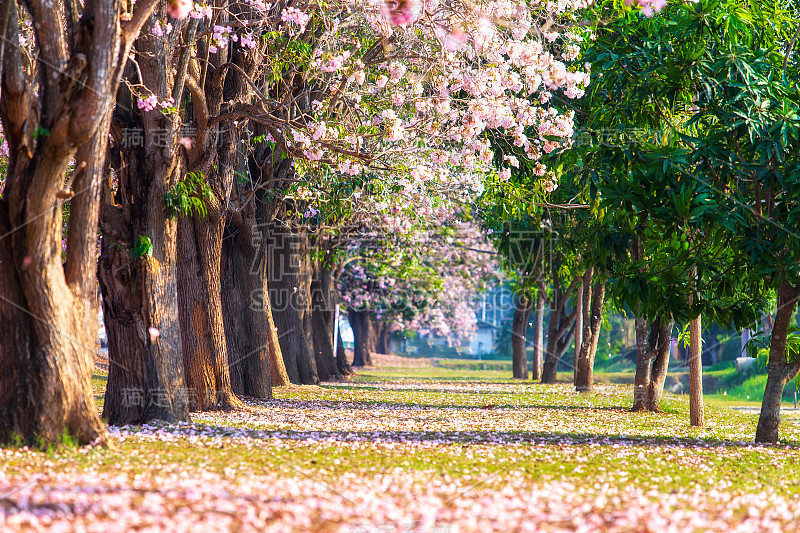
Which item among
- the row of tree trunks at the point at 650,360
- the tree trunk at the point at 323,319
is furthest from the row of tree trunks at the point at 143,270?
the tree trunk at the point at 323,319

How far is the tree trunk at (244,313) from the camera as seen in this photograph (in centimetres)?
1833

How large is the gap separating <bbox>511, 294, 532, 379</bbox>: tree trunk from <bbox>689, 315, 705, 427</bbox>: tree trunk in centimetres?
2272

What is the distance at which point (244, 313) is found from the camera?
744 inches

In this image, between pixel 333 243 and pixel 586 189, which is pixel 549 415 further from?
pixel 333 243

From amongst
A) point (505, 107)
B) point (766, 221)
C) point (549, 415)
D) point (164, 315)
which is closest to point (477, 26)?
point (505, 107)

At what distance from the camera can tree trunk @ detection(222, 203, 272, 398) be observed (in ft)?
60.1

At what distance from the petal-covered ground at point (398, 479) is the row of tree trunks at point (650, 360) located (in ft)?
12.6

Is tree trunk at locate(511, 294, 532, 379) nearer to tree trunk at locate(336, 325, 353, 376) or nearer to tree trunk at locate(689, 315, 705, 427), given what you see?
tree trunk at locate(336, 325, 353, 376)

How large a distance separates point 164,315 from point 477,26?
263 inches

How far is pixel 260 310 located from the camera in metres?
19.2

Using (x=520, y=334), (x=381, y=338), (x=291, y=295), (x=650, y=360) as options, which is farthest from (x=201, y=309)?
(x=381, y=338)

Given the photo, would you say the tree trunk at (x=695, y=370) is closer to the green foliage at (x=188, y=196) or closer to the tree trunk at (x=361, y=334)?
the green foliage at (x=188, y=196)

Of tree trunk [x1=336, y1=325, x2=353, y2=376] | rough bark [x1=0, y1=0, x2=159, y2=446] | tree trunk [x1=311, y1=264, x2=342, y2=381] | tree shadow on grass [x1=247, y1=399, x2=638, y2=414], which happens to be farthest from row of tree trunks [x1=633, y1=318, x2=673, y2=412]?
tree trunk [x1=336, y1=325, x2=353, y2=376]

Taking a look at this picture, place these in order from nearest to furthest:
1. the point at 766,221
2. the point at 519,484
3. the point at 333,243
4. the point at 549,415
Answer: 1. the point at 519,484
2. the point at 766,221
3. the point at 549,415
4. the point at 333,243
